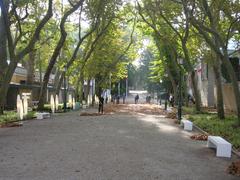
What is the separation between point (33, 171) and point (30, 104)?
36552mm

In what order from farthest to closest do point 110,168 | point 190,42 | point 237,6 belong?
1. point 190,42
2. point 237,6
3. point 110,168

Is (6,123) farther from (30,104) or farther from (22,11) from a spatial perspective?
(30,104)

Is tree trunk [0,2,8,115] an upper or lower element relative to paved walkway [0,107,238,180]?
upper

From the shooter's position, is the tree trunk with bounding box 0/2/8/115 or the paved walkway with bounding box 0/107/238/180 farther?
the tree trunk with bounding box 0/2/8/115

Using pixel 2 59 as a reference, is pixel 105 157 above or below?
below

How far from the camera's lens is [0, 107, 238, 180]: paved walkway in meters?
10.0

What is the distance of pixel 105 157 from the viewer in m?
12.2

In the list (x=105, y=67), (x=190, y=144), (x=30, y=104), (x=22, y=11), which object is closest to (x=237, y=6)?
(x=190, y=144)

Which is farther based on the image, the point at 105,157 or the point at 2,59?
the point at 2,59

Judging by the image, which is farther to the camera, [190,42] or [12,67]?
[190,42]

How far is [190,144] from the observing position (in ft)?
52.5

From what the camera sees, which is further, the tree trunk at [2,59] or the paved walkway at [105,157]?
the tree trunk at [2,59]

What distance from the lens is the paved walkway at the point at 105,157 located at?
10031 mm

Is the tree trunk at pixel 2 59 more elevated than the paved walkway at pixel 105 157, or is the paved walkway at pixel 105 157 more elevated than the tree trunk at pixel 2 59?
the tree trunk at pixel 2 59
